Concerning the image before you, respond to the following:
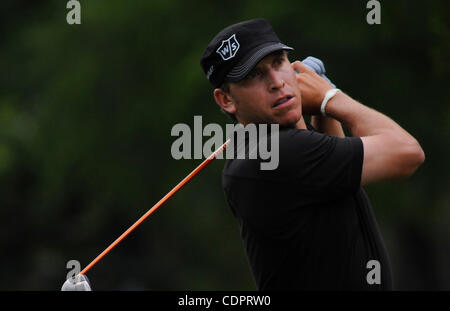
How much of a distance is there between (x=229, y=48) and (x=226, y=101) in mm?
229

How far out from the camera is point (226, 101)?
11.3 feet

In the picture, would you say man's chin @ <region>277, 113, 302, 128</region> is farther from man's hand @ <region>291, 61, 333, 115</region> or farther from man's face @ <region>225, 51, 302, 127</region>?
man's hand @ <region>291, 61, 333, 115</region>

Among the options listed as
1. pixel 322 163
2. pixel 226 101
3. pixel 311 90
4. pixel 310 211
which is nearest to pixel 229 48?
pixel 226 101

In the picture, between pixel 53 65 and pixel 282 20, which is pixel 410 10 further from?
pixel 53 65

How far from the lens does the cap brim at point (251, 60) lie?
3.22 meters

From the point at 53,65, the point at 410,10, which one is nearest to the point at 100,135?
the point at 53,65

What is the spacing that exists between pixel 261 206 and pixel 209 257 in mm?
11562

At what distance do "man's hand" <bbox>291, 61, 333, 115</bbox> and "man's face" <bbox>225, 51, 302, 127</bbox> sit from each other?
6cm

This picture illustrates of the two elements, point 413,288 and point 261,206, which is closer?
point 261,206

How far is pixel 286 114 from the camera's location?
325cm

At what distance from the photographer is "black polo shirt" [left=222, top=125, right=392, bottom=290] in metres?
3.06

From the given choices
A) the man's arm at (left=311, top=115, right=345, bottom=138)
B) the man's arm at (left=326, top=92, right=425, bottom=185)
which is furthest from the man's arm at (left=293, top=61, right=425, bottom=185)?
the man's arm at (left=311, top=115, right=345, bottom=138)
